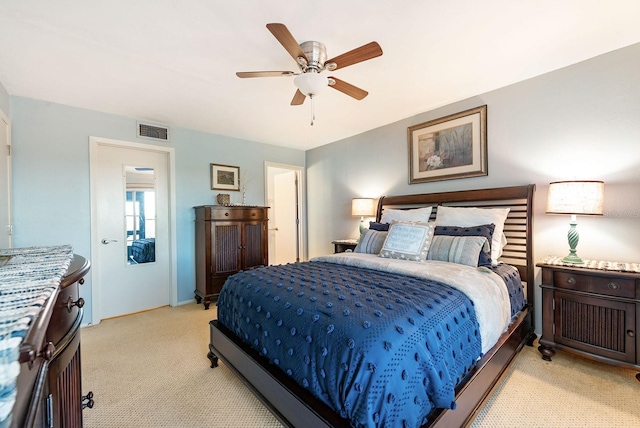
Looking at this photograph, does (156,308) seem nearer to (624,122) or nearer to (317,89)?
(317,89)

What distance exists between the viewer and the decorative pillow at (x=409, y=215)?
3025mm

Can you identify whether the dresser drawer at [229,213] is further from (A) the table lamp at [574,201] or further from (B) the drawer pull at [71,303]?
(A) the table lamp at [574,201]

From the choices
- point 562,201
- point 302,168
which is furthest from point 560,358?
point 302,168

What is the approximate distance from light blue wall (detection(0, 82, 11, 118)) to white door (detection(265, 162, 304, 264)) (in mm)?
2956

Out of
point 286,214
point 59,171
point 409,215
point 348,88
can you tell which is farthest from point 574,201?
point 59,171

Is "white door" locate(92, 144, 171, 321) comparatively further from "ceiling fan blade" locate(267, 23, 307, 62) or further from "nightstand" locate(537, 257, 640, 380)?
"nightstand" locate(537, 257, 640, 380)

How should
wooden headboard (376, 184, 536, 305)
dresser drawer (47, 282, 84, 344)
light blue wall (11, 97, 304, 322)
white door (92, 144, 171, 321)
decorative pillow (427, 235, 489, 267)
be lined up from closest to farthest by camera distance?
dresser drawer (47, 282, 84, 344) → decorative pillow (427, 235, 489, 267) → wooden headboard (376, 184, 536, 305) → light blue wall (11, 97, 304, 322) → white door (92, 144, 171, 321)

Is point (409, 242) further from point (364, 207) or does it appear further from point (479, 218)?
point (364, 207)

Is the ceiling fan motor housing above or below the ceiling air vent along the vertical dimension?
above

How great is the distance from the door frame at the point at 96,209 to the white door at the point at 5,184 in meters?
0.62

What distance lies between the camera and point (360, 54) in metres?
1.79

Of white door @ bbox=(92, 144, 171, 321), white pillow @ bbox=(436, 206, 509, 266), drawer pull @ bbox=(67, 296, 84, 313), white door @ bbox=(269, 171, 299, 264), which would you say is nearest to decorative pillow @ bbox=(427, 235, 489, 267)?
white pillow @ bbox=(436, 206, 509, 266)

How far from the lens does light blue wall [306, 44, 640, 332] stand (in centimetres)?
216

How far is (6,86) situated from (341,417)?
3905 mm
